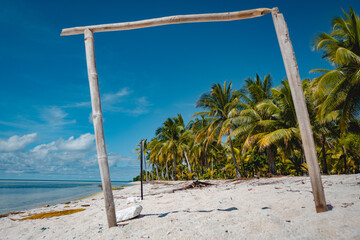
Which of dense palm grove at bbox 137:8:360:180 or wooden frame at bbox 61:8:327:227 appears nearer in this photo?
wooden frame at bbox 61:8:327:227

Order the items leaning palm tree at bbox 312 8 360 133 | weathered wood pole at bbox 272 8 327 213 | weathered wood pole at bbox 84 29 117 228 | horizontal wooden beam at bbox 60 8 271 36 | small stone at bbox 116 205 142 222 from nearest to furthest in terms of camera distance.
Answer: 1. weathered wood pole at bbox 272 8 327 213
2. weathered wood pole at bbox 84 29 117 228
3. small stone at bbox 116 205 142 222
4. horizontal wooden beam at bbox 60 8 271 36
5. leaning palm tree at bbox 312 8 360 133

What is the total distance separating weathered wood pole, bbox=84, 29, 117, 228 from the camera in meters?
3.21

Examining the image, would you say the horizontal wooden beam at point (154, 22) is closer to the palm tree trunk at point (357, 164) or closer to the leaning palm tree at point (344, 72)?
the leaning palm tree at point (344, 72)

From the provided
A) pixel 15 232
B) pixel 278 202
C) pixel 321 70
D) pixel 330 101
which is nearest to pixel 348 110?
pixel 330 101

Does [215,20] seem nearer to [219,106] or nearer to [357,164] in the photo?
[219,106]

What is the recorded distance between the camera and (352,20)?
8391mm

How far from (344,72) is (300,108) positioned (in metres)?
8.03

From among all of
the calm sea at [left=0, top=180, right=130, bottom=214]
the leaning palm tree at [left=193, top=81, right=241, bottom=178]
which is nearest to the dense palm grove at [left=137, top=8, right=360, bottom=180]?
the leaning palm tree at [left=193, top=81, right=241, bottom=178]

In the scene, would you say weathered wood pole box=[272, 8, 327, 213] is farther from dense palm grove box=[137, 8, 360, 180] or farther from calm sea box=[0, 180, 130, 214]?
calm sea box=[0, 180, 130, 214]

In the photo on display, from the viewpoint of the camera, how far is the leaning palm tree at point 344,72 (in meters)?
8.07

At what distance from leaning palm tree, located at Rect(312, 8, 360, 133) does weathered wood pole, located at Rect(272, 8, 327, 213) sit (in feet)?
22.0

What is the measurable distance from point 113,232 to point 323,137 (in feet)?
50.5

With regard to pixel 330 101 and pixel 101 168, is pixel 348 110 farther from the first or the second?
pixel 101 168

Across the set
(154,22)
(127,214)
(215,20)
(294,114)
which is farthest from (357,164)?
(154,22)
